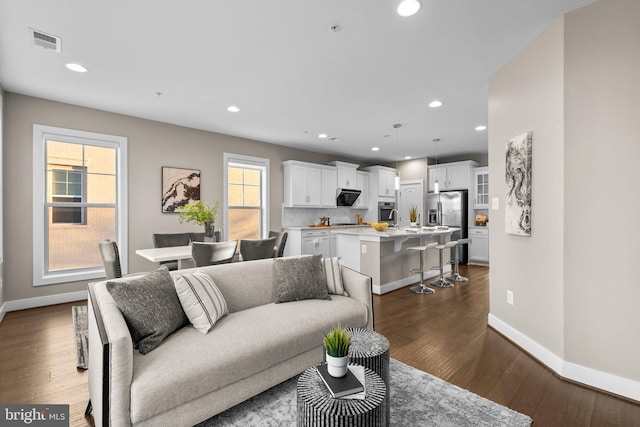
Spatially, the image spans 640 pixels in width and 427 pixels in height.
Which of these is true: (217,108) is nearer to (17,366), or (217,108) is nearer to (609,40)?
(17,366)

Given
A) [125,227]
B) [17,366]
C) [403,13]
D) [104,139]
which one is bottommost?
[17,366]

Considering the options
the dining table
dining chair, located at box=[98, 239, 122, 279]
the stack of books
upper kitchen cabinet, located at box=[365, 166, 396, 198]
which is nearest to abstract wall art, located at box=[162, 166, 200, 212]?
the dining table

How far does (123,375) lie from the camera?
142 cm

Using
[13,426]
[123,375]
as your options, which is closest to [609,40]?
[123,375]

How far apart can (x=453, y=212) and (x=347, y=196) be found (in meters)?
2.58

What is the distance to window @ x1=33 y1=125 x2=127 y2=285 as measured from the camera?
392cm

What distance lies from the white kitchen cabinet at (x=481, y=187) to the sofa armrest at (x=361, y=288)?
5.64m

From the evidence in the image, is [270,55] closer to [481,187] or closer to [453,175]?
[453,175]

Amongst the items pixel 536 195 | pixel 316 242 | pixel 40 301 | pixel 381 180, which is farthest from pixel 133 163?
pixel 381 180

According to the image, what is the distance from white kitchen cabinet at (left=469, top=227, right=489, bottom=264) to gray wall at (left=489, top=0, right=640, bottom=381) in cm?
479

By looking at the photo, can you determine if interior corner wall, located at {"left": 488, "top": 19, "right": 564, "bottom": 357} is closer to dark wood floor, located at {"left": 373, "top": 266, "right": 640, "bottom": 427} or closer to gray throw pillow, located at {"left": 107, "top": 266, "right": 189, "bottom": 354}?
dark wood floor, located at {"left": 373, "top": 266, "right": 640, "bottom": 427}

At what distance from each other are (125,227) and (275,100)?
2912 mm

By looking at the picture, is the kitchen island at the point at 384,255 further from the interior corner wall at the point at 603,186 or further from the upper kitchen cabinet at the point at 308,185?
the interior corner wall at the point at 603,186

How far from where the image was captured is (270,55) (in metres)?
2.86
